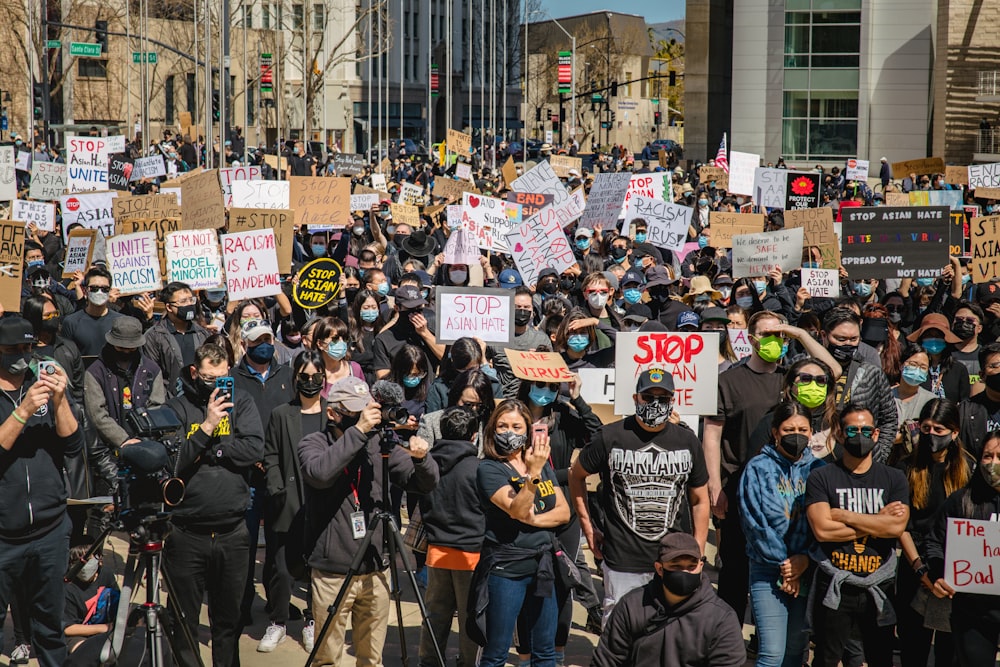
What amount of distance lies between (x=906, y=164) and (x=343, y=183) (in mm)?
15115

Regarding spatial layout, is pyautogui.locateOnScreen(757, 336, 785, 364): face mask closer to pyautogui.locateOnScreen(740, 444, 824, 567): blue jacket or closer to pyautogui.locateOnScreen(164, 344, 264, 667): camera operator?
pyautogui.locateOnScreen(740, 444, 824, 567): blue jacket

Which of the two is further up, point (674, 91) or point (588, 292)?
point (674, 91)

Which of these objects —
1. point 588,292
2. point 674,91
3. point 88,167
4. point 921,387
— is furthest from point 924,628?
point 674,91

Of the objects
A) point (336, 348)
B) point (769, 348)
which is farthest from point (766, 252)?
point (336, 348)

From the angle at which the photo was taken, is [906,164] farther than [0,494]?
Yes

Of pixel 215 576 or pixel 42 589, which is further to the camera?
pixel 215 576

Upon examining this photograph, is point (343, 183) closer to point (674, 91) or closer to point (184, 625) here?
point (184, 625)

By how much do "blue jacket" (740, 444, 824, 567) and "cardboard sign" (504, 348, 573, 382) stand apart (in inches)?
54.1

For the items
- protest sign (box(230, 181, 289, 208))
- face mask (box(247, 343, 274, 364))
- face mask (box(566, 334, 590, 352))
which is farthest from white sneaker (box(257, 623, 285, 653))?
protest sign (box(230, 181, 289, 208))

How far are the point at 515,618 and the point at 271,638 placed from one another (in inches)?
79.8

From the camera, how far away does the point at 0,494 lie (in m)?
6.26

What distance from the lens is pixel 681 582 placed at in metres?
5.06

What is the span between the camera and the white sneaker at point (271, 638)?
25.0 feet

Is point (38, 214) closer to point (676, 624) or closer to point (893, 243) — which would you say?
point (893, 243)
